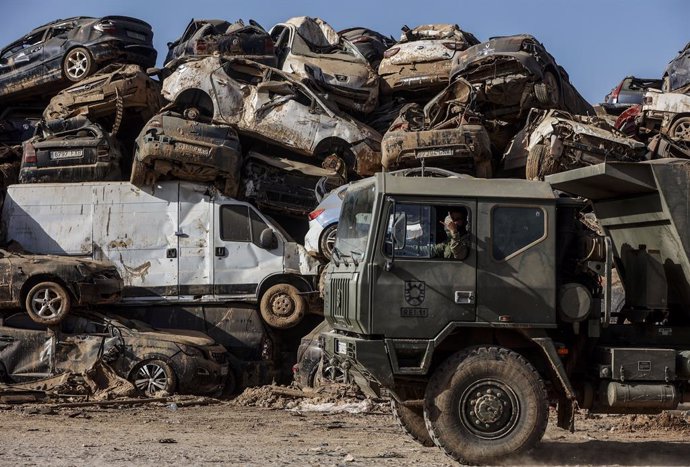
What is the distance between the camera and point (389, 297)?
849cm

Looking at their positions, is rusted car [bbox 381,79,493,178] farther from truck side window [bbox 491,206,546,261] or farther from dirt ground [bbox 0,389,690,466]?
truck side window [bbox 491,206,546,261]

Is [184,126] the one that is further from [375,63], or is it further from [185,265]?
[375,63]

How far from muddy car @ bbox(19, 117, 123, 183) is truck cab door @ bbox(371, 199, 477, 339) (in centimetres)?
863

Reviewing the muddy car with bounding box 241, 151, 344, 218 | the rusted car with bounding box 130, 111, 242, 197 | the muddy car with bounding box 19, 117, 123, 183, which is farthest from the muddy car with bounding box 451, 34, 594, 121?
the muddy car with bounding box 19, 117, 123, 183

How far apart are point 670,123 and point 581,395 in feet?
31.7

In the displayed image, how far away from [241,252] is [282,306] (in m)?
1.06

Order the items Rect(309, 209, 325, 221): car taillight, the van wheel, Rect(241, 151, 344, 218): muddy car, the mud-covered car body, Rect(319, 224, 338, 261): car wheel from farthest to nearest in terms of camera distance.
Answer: the mud-covered car body
Rect(241, 151, 344, 218): muddy car
the van wheel
Rect(309, 209, 325, 221): car taillight
Rect(319, 224, 338, 261): car wheel

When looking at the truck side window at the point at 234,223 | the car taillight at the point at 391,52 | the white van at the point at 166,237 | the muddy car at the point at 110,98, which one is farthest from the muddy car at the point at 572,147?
the muddy car at the point at 110,98

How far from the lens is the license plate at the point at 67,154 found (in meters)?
16.0

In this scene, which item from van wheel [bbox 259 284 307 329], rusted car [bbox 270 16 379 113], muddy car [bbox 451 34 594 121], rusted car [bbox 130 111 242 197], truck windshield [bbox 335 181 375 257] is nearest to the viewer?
truck windshield [bbox 335 181 375 257]

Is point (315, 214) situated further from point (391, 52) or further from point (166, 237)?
point (391, 52)

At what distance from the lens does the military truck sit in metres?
8.50

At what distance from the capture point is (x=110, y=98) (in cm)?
1706

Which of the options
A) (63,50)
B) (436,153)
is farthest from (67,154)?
(436,153)
